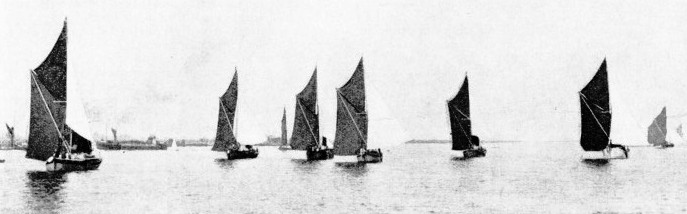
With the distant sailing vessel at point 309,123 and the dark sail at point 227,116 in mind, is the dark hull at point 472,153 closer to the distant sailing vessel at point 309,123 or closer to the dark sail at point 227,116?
the distant sailing vessel at point 309,123

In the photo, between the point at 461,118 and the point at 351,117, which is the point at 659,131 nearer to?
the point at 461,118

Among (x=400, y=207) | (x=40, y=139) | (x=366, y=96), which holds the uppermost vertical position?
(x=366, y=96)

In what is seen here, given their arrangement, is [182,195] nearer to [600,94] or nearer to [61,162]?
[61,162]

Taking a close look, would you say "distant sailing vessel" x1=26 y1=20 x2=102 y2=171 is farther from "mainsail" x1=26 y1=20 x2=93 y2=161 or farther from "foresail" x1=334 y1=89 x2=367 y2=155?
"foresail" x1=334 y1=89 x2=367 y2=155

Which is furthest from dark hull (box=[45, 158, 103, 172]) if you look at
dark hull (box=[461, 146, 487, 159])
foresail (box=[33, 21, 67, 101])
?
dark hull (box=[461, 146, 487, 159])

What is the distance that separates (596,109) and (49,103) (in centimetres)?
4961

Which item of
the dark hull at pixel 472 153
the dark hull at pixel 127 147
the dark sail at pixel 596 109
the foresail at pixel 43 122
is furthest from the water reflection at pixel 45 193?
the dark hull at pixel 127 147

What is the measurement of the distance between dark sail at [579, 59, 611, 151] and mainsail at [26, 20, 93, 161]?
4756 cm

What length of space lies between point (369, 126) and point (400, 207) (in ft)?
107

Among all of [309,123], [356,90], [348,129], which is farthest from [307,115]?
[348,129]

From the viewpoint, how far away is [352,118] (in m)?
65.6

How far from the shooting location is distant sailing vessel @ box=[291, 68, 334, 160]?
78.1 m

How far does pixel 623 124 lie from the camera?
69.1 m

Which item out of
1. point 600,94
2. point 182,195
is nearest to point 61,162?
point 182,195
